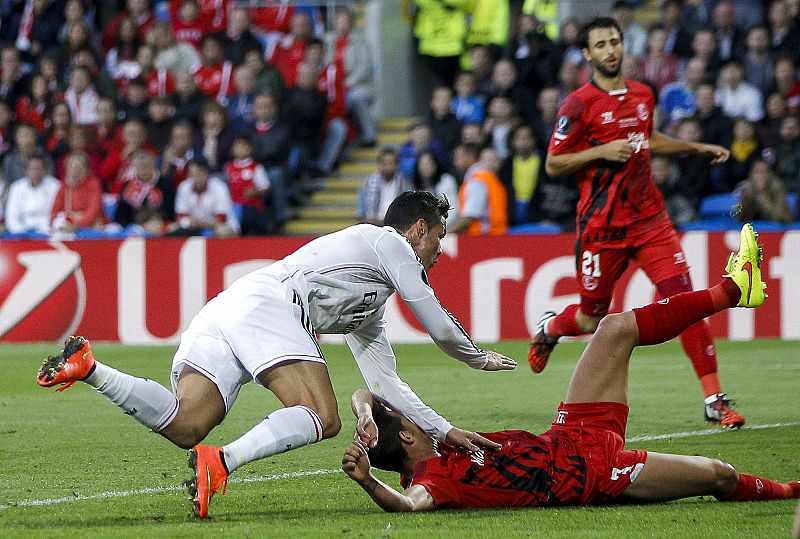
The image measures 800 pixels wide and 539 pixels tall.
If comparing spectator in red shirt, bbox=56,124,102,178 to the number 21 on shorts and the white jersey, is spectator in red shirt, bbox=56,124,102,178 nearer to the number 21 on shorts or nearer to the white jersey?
the number 21 on shorts

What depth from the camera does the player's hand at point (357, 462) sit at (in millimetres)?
5031

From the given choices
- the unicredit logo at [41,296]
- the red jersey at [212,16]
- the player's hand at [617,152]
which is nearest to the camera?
the player's hand at [617,152]

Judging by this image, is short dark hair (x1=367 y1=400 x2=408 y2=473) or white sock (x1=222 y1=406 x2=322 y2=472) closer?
white sock (x1=222 y1=406 x2=322 y2=472)

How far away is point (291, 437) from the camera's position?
5402mm

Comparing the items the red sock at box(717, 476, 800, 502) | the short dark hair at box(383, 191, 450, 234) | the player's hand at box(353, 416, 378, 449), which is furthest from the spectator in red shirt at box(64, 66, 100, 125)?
the red sock at box(717, 476, 800, 502)

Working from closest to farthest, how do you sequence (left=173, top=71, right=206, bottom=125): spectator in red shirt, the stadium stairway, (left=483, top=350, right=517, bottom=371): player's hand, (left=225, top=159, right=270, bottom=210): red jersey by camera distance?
1. (left=483, top=350, right=517, bottom=371): player's hand
2. (left=225, top=159, right=270, bottom=210): red jersey
3. the stadium stairway
4. (left=173, top=71, right=206, bottom=125): spectator in red shirt

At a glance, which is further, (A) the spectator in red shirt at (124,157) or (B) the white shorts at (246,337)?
(A) the spectator in red shirt at (124,157)

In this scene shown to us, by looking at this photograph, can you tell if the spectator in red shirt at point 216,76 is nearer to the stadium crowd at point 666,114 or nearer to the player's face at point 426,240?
the stadium crowd at point 666,114

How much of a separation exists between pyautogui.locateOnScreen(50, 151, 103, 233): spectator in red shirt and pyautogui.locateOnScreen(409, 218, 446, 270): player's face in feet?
35.8

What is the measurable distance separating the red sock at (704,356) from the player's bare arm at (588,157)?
1.10 m

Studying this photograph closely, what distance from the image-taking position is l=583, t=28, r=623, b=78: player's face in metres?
8.23

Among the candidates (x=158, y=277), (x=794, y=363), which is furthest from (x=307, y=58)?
(x=794, y=363)

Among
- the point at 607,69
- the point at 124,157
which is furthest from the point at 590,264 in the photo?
the point at 124,157

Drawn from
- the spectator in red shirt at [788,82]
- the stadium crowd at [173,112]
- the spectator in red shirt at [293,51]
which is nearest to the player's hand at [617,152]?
the spectator in red shirt at [788,82]
